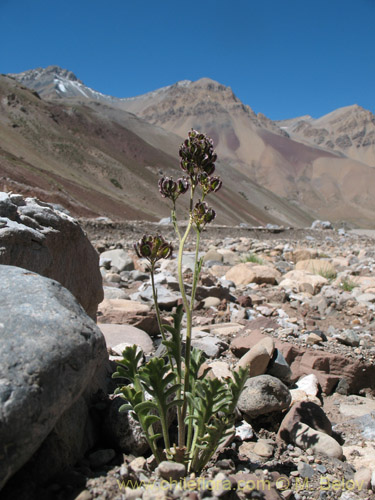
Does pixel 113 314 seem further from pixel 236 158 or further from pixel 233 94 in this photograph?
pixel 233 94

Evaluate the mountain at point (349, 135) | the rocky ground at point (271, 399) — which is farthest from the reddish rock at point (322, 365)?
the mountain at point (349, 135)

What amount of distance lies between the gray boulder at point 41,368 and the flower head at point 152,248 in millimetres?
399

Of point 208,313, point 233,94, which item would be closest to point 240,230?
point 208,313

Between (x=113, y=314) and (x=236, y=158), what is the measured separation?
97748 millimetres

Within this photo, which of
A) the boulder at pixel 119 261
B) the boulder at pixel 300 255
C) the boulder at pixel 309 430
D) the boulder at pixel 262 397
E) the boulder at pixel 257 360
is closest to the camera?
the boulder at pixel 309 430

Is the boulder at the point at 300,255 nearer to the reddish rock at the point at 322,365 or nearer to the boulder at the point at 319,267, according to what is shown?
the boulder at the point at 319,267

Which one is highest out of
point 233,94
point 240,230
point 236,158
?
point 233,94

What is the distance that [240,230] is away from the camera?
21000 millimetres

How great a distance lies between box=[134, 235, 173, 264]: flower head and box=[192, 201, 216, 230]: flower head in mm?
187

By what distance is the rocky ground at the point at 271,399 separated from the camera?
75.1 inches

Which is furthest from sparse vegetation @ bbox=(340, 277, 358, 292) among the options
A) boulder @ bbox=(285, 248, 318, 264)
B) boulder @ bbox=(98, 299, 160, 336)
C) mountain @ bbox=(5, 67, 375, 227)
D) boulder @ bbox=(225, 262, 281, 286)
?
mountain @ bbox=(5, 67, 375, 227)

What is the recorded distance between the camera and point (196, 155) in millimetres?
2244

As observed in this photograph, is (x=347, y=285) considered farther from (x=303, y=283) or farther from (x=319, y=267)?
(x=319, y=267)

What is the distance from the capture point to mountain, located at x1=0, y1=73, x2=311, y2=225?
87.2ft
